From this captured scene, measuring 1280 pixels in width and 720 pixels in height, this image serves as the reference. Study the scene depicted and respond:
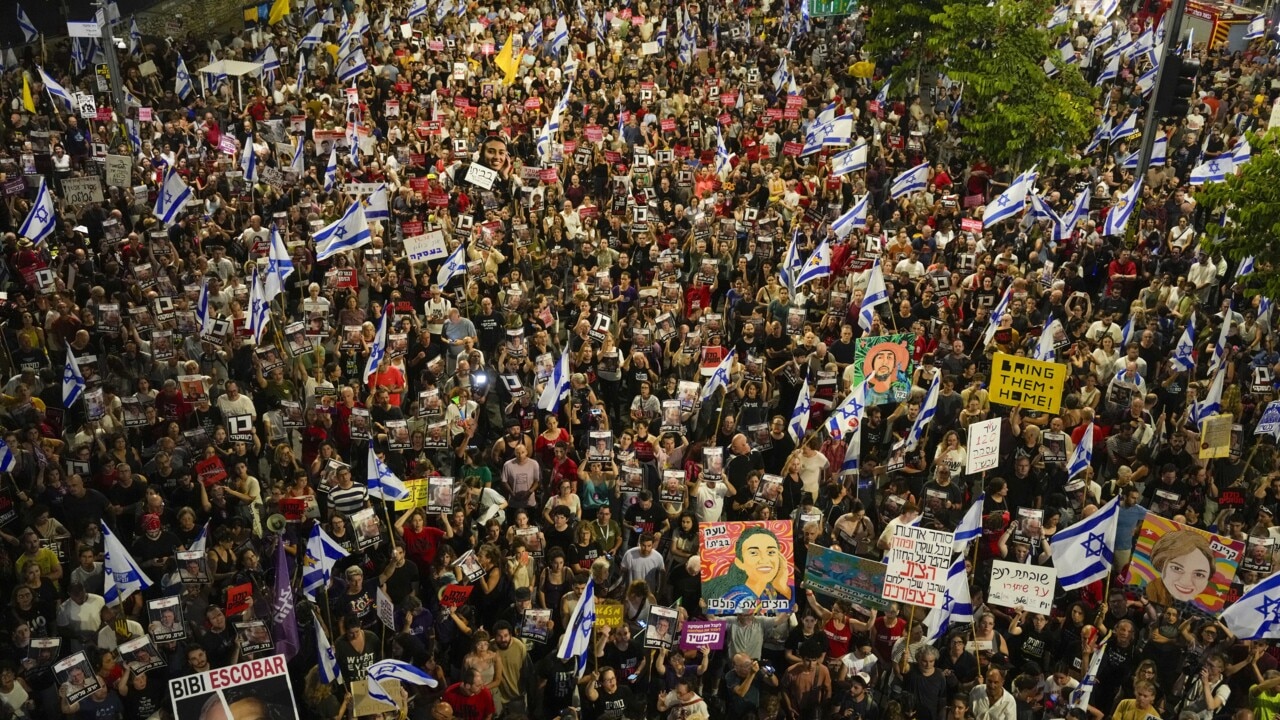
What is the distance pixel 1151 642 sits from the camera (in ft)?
37.7

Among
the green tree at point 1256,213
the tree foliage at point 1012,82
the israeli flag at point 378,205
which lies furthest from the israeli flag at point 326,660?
the tree foliage at point 1012,82

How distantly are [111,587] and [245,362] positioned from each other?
484cm

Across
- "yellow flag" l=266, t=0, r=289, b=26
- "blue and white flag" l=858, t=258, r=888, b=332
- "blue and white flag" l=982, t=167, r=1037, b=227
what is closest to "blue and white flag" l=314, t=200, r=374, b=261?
"blue and white flag" l=858, t=258, r=888, b=332

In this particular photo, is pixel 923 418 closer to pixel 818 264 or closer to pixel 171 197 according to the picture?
pixel 818 264

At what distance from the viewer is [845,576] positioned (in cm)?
1181

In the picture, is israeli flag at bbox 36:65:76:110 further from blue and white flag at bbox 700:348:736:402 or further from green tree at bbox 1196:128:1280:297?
green tree at bbox 1196:128:1280:297

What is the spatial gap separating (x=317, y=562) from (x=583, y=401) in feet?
14.2

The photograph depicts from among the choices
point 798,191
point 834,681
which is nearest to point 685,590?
point 834,681

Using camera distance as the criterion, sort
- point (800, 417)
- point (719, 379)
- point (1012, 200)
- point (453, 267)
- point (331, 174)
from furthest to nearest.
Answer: point (331, 174) → point (1012, 200) → point (453, 267) → point (719, 379) → point (800, 417)

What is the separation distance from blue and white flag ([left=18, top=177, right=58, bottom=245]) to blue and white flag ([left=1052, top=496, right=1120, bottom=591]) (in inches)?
564

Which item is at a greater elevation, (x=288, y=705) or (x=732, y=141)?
(x=288, y=705)

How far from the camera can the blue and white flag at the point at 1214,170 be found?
69.1ft

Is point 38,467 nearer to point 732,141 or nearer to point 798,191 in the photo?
point 798,191

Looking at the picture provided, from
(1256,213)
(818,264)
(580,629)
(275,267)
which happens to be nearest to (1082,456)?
(1256,213)
